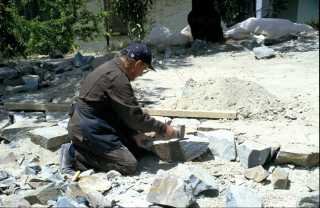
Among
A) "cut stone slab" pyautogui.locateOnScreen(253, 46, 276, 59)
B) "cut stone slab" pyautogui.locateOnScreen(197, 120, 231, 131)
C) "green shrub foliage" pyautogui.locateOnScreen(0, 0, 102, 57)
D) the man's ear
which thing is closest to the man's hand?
"cut stone slab" pyautogui.locateOnScreen(197, 120, 231, 131)

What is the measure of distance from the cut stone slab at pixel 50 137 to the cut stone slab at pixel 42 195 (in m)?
1.04

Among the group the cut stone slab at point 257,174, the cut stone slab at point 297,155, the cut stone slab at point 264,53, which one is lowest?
the cut stone slab at point 257,174

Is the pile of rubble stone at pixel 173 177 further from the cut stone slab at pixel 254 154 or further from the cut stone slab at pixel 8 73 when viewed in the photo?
the cut stone slab at pixel 8 73

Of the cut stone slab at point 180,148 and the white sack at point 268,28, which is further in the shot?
the white sack at point 268,28

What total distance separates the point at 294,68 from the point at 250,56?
187 centimetres

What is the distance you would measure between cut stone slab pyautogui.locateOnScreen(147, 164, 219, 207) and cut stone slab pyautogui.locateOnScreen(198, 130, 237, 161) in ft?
1.58

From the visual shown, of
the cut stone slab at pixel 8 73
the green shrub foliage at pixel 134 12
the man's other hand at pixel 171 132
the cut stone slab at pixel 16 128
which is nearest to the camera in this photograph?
the man's other hand at pixel 171 132

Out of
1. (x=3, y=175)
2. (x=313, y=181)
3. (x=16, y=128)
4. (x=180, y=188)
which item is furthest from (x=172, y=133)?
(x=16, y=128)

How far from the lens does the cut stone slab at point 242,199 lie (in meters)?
3.37

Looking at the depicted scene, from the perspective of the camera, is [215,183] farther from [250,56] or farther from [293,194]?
[250,56]

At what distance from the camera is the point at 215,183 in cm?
395

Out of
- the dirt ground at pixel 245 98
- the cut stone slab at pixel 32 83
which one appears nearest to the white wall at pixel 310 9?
the dirt ground at pixel 245 98

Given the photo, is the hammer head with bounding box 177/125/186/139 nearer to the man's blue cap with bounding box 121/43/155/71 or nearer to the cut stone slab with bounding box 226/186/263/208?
the man's blue cap with bounding box 121/43/155/71

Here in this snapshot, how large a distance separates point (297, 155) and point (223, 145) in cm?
69
